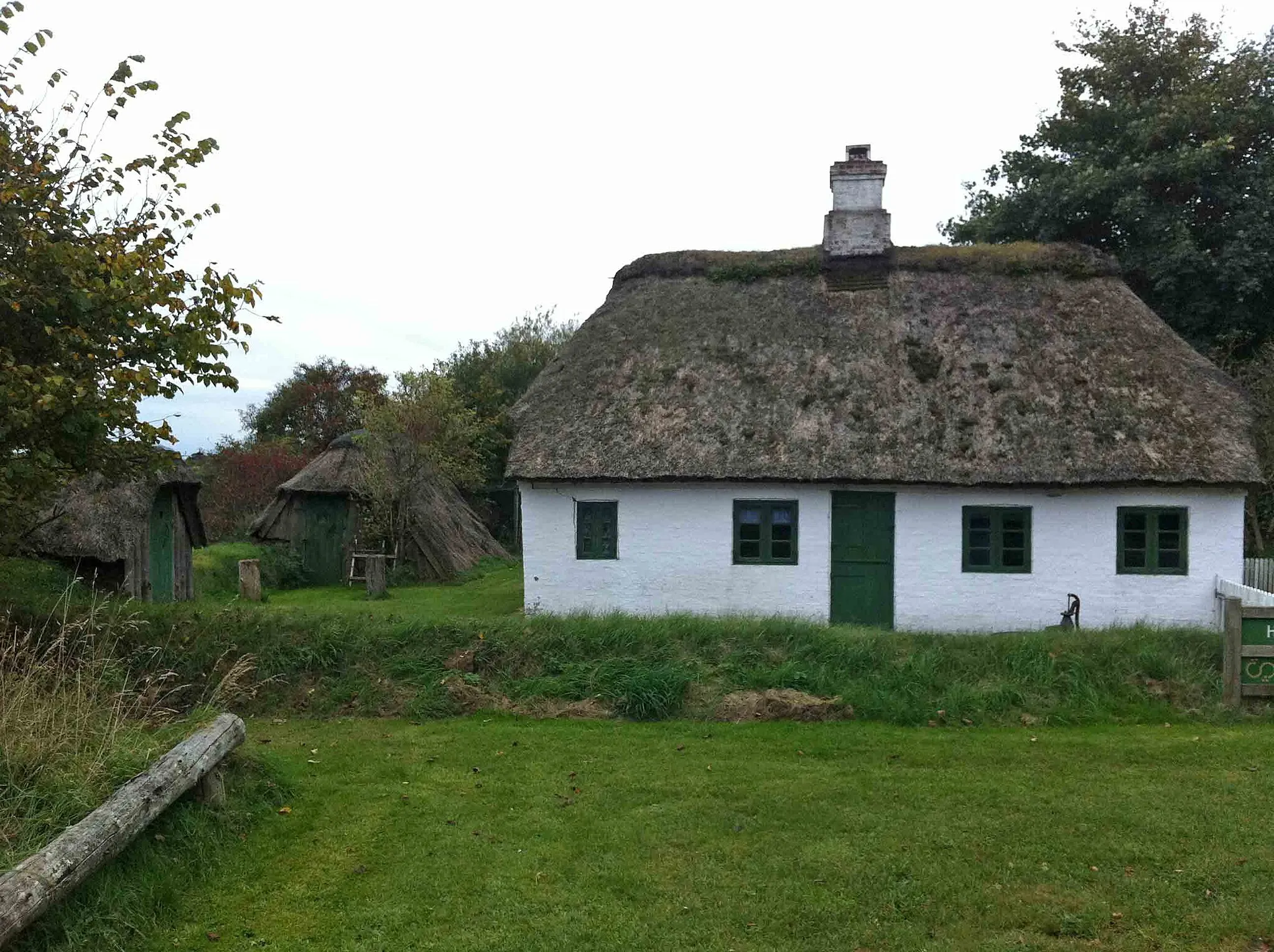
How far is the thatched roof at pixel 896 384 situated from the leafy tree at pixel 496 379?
35.8 feet

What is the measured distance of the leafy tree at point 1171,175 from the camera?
17.8 metres

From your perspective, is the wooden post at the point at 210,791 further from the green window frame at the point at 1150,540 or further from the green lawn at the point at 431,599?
the green window frame at the point at 1150,540

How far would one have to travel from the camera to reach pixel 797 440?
1439 centimetres

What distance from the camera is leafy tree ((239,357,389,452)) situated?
36688 mm

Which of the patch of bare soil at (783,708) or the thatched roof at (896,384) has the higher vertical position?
the thatched roof at (896,384)

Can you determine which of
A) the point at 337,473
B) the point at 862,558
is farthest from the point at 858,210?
the point at 337,473

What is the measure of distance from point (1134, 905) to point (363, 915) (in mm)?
4434

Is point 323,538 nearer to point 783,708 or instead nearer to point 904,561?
point 904,561

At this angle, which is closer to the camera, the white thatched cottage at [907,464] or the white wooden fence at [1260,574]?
the white thatched cottage at [907,464]

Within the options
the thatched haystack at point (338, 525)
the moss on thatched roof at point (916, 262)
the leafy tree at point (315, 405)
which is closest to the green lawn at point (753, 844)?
the moss on thatched roof at point (916, 262)

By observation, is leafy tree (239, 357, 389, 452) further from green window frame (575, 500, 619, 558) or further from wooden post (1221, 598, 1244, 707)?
wooden post (1221, 598, 1244, 707)

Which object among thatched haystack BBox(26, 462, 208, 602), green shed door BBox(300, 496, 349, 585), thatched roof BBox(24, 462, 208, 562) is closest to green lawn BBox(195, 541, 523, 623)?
green shed door BBox(300, 496, 349, 585)

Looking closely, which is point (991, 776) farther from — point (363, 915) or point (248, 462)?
point (248, 462)

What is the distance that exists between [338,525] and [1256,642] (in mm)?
19450
